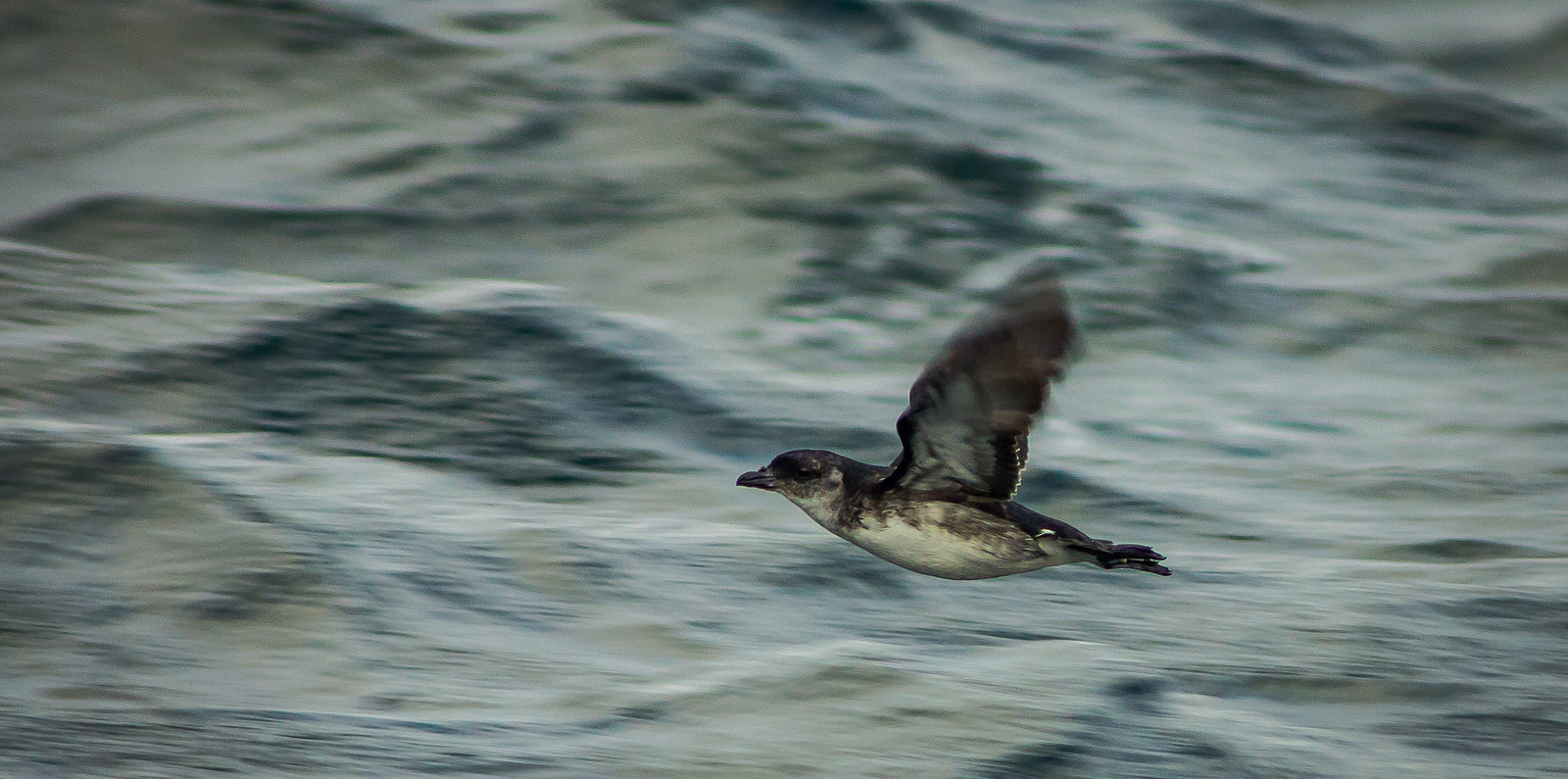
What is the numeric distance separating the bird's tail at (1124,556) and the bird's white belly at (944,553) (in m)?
0.21

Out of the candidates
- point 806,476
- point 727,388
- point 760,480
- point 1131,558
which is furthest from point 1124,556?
point 727,388

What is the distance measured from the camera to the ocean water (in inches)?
222

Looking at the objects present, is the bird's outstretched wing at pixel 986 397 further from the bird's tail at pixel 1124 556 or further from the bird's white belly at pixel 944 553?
the bird's tail at pixel 1124 556

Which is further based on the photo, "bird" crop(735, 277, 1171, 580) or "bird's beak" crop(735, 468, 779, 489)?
"bird's beak" crop(735, 468, 779, 489)

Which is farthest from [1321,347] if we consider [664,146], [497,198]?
[497,198]

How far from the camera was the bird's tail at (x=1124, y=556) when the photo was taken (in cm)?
553

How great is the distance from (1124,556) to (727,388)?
486cm

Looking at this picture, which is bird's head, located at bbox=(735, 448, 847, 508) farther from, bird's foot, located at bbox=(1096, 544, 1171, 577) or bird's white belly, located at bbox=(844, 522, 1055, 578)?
bird's foot, located at bbox=(1096, 544, 1171, 577)

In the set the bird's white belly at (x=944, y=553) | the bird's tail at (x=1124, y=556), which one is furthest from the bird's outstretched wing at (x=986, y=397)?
the bird's tail at (x=1124, y=556)

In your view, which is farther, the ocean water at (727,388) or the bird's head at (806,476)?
the bird's head at (806,476)

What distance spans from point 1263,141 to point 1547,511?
9.45 metres

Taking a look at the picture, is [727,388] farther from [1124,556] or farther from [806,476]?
[1124,556]

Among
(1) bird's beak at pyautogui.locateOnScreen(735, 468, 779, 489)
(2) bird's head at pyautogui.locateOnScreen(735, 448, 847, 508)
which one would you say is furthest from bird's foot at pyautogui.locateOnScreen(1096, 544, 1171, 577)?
(1) bird's beak at pyautogui.locateOnScreen(735, 468, 779, 489)

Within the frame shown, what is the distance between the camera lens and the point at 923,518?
571cm
